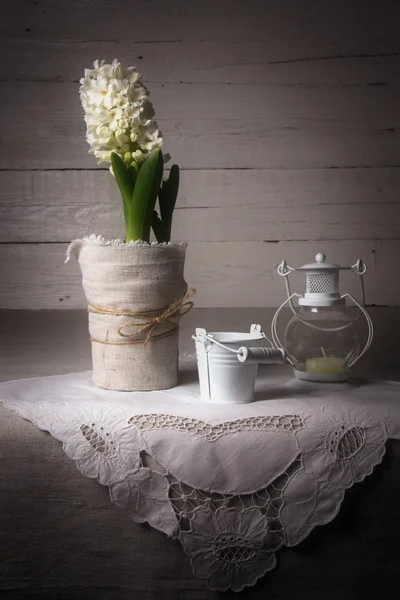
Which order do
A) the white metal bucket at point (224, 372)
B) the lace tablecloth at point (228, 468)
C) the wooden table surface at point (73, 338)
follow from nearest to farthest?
the lace tablecloth at point (228, 468) → the white metal bucket at point (224, 372) → the wooden table surface at point (73, 338)

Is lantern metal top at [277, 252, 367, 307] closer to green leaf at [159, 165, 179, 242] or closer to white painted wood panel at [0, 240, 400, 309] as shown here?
green leaf at [159, 165, 179, 242]

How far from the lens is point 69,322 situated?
1.89 m

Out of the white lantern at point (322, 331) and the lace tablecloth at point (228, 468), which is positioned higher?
the white lantern at point (322, 331)

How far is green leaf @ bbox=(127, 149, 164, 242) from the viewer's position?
2.83ft

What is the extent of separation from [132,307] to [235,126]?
135 centimetres

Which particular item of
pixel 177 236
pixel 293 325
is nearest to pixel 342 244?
pixel 177 236

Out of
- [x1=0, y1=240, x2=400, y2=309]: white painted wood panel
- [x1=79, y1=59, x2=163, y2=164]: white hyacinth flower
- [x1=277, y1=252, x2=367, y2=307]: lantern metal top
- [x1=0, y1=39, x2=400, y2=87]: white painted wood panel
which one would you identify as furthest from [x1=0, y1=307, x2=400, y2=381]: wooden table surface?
[x1=0, y1=39, x2=400, y2=87]: white painted wood panel

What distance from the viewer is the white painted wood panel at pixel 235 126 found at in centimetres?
211

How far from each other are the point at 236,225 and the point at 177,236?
0.60 feet

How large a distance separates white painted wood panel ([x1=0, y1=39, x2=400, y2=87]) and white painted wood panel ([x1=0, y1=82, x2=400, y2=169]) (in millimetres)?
30

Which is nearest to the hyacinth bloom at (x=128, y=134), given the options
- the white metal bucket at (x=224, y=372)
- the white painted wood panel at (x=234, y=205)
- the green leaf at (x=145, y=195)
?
the green leaf at (x=145, y=195)

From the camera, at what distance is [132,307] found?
89 centimetres

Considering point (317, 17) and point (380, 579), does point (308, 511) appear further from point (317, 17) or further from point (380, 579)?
point (317, 17)

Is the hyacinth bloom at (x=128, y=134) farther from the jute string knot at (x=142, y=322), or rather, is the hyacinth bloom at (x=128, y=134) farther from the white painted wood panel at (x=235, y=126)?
the white painted wood panel at (x=235, y=126)
